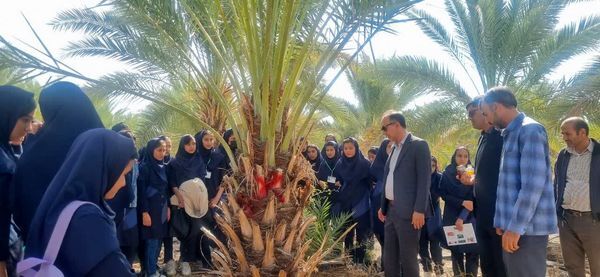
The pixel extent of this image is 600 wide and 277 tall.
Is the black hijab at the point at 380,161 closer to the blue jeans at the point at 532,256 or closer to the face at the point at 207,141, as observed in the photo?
the face at the point at 207,141

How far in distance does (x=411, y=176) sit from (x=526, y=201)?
1.32m

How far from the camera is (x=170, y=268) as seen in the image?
5.67 metres

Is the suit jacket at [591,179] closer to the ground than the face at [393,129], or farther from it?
closer to the ground

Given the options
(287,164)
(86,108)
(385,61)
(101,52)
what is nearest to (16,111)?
(86,108)

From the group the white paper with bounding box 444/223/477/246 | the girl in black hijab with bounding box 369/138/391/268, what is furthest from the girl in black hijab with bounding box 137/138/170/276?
the white paper with bounding box 444/223/477/246

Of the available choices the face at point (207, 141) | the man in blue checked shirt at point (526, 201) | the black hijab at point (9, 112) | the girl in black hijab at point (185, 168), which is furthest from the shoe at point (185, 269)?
the man in blue checked shirt at point (526, 201)

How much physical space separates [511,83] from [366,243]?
494 centimetres

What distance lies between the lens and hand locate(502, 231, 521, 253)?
295cm

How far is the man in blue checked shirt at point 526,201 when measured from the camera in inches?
115

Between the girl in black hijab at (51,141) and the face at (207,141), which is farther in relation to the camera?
the face at (207,141)

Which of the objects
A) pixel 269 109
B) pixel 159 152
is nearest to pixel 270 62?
pixel 269 109

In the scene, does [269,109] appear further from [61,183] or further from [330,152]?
[330,152]

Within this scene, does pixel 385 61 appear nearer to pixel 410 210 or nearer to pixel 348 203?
pixel 348 203

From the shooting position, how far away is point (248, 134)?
372 cm
